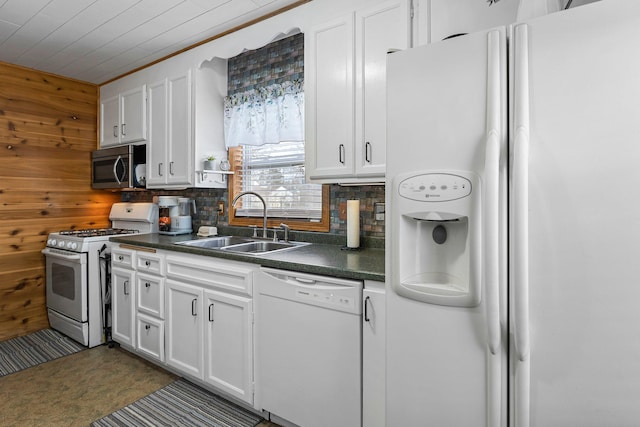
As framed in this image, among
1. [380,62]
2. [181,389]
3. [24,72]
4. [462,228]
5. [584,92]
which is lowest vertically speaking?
[181,389]

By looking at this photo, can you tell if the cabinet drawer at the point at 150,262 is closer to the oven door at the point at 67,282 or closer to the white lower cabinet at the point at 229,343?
the white lower cabinet at the point at 229,343

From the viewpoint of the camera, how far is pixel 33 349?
3.00 metres

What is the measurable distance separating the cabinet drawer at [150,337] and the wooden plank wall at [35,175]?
1.45m

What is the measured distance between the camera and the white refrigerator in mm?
1002

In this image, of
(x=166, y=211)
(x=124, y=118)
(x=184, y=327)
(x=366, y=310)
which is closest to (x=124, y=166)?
(x=124, y=118)

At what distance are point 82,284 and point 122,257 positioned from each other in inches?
18.0

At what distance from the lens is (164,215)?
315 cm

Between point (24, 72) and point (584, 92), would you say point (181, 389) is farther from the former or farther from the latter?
point (24, 72)

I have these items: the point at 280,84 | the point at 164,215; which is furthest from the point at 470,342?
the point at 164,215

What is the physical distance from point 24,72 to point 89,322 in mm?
2268

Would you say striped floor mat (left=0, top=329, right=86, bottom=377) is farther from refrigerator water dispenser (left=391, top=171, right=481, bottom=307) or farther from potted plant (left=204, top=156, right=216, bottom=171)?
refrigerator water dispenser (left=391, top=171, right=481, bottom=307)

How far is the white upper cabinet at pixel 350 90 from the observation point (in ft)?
6.33

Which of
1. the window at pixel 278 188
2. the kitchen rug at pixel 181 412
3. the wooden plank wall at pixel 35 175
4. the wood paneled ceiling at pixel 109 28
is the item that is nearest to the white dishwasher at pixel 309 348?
the kitchen rug at pixel 181 412

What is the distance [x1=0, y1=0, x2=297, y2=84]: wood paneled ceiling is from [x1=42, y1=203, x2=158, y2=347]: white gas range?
1.48 meters
